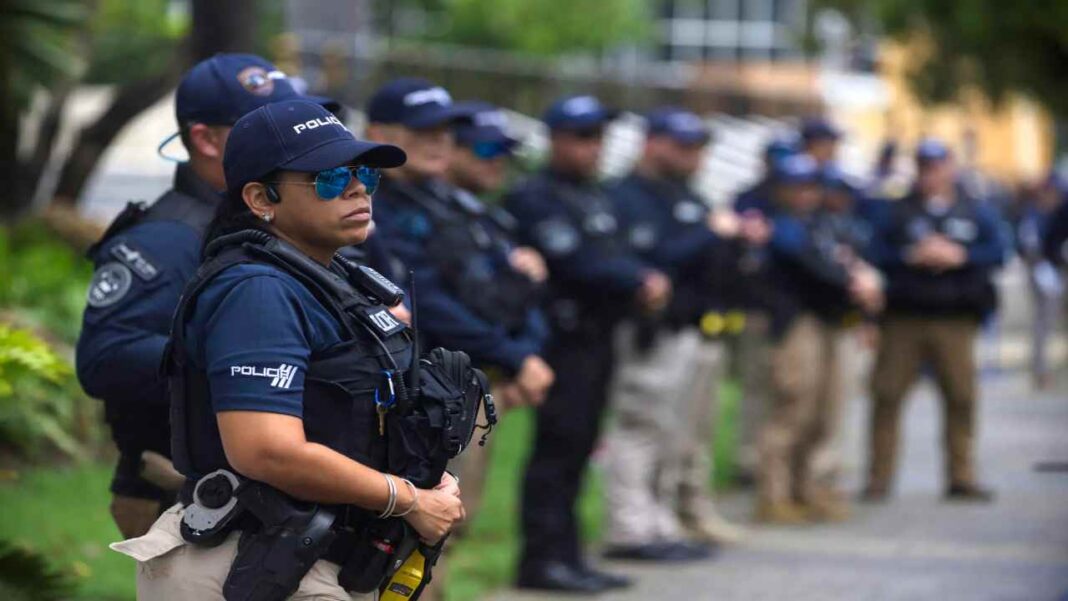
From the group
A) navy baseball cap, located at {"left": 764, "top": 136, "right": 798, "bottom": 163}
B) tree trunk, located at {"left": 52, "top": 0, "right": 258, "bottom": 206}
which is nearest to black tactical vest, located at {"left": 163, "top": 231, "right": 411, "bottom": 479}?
navy baseball cap, located at {"left": 764, "top": 136, "right": 798, "bottom": 163}

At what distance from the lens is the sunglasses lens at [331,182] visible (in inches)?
146

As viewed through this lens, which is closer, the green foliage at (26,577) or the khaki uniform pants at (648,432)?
the green foliage at (26,577)

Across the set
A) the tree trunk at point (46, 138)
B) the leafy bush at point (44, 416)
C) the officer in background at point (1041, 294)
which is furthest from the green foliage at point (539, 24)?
the leafy bush at point (44, 416)

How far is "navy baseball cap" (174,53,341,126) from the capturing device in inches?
185

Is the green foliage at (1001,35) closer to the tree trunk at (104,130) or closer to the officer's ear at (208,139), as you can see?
the tree trunk at (104,130)

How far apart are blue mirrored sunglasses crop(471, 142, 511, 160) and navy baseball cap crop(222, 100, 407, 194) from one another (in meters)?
3.34

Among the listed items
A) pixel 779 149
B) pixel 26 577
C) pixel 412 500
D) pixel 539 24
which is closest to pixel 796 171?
pixel 779 149

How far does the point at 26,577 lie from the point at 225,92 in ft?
4.92

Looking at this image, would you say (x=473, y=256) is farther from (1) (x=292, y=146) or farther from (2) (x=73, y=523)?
(2) (x=73, y=523)

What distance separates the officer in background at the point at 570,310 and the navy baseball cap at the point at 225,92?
3065 millimetres

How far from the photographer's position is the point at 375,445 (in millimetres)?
3721

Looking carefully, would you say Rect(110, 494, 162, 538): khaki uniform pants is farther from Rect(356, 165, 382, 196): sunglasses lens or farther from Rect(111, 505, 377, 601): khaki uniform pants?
Rect(356, 165, 382, 196): sunglasses lens

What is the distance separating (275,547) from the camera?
143 inches

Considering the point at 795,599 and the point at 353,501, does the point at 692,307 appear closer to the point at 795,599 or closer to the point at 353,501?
the point at 795,599
